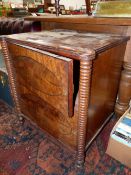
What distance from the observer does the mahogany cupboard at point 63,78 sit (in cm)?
60

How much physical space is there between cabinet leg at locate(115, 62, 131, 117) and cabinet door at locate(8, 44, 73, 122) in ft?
1.84

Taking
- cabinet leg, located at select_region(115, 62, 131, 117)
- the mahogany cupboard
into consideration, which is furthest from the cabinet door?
cabinet leg, located at select_region(115, 62, 131, 117)

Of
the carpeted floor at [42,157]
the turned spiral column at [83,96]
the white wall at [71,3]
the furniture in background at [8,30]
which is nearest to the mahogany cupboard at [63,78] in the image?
the turned spiral column at [83,96]

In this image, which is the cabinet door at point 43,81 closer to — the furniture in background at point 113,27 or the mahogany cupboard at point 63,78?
the mahogany cupboard at point 63,78

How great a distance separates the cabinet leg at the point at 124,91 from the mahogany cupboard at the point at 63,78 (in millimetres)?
203

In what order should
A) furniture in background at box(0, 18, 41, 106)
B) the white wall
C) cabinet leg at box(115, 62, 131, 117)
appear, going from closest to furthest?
1. cabinet leg at box(115, 62, 131, 117)
2. furniture in background at box(0, 18, 41, 106)
3. the white wall

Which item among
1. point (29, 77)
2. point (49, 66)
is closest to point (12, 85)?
point (29, 77)

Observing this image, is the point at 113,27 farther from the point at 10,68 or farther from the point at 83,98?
the point at 10,68

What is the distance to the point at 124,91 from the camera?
112cm

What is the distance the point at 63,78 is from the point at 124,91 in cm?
68

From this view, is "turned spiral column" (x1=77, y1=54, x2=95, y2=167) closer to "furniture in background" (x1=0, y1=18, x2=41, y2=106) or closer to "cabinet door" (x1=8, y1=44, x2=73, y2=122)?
"cabinet door" (x1=8, y1=44, x2=73, y2=122)

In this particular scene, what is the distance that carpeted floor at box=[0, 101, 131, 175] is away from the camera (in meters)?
0.90

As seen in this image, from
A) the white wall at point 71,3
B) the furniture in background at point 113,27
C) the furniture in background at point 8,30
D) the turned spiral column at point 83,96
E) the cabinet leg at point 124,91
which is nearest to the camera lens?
the turned spiral column at point 83,96

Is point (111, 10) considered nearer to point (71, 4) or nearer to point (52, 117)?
point (52, 117)
